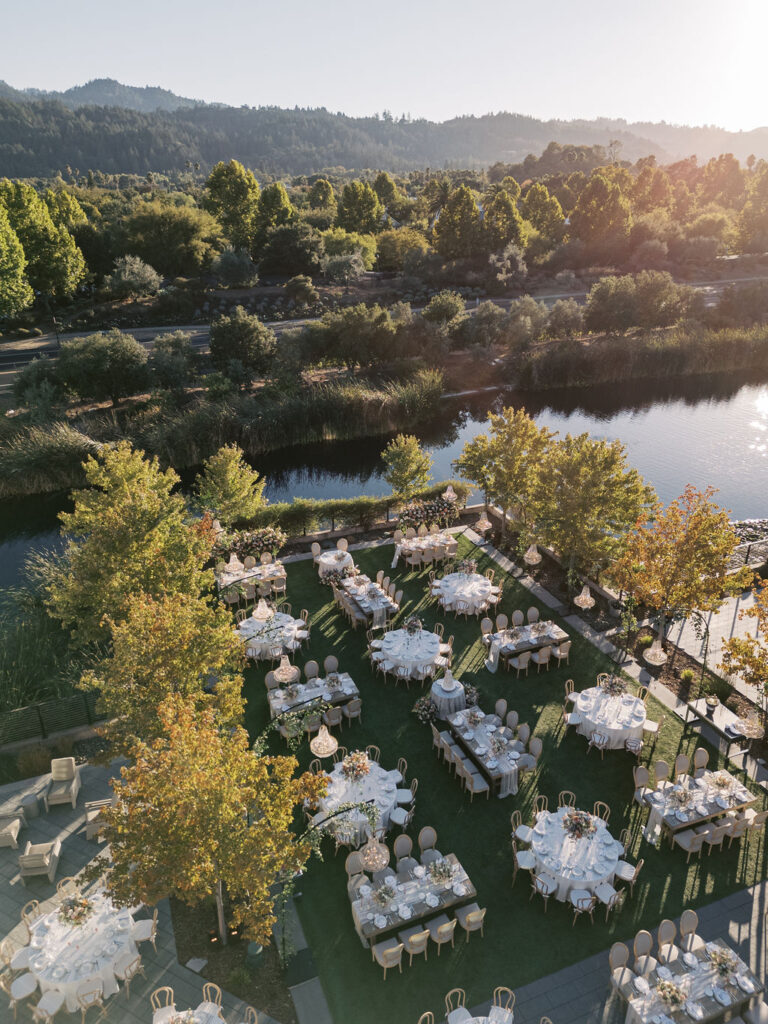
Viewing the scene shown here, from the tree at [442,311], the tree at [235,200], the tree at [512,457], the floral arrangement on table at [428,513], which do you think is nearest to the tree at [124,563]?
the floral arrangement on table at [428,513]

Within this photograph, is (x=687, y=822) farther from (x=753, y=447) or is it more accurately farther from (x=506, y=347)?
(x=506, y=347)

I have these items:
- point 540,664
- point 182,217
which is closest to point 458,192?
point 182,217

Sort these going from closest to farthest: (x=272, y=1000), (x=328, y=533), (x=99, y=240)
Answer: (x=272, y=1000) < (x=328, y=533) < (x=99, y=240)

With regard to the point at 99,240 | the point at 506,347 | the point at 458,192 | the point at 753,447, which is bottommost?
the point at 753,447

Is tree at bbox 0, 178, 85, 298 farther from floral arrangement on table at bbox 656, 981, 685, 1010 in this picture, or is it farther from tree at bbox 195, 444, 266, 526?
floral arrangement on table at bbox 656, 981, 685, 1010

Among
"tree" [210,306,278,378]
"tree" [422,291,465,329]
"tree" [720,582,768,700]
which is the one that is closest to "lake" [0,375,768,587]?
"tree" [422,291,465,329]
